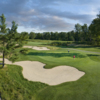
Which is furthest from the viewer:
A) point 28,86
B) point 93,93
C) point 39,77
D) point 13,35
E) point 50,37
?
point 50,37

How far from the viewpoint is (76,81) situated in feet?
38.7

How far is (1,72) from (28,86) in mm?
5891

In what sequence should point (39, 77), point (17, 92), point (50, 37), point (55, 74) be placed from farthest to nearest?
point (50, 37) < point (55, 74) < point (39, 77) < point (17, 92)

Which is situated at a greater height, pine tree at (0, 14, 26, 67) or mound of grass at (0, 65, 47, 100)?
pine tree at (0, 14, 26, 67)

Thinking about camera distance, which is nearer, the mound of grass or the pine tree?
the mound of grass

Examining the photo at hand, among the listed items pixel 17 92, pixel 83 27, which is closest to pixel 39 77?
pixel 17 92

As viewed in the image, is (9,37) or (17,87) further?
(9,37)

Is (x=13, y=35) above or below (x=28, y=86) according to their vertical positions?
above

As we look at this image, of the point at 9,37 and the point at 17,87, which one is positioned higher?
the point at 9,37

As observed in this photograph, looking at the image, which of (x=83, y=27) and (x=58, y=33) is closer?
(x=83, y=27)

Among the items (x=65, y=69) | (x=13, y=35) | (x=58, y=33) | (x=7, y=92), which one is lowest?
(x=7, y=92)

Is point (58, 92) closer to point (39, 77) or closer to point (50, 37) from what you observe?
point (39, 77)

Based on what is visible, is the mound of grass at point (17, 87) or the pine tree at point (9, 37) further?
the pine tree at point (9, 37)

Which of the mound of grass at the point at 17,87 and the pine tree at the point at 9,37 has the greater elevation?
the pine tree at the point at 9,37
